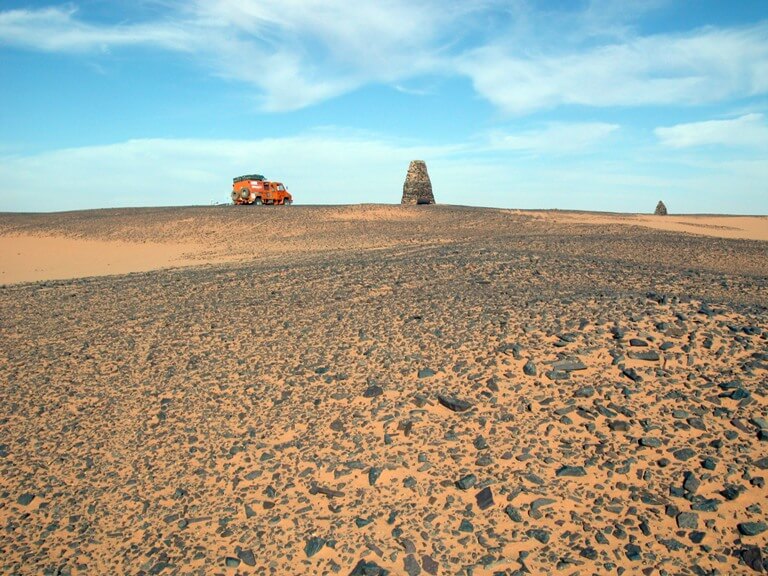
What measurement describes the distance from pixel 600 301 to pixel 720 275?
14.8 ft

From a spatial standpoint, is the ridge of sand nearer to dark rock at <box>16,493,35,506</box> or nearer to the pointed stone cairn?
the pointed stone cairn

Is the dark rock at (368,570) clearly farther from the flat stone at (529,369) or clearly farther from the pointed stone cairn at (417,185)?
the pointed stone cairn at (417,185)

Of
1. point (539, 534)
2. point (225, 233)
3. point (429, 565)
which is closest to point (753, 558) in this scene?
point (539, 534)

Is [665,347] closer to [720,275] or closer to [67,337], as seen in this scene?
[720,275]

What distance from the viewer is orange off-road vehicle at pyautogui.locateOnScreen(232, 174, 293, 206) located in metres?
33.5

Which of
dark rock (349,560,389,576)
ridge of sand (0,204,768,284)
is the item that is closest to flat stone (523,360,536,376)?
dark rock (349,560,389,576)

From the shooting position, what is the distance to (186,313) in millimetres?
8602

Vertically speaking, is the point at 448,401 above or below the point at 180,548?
above

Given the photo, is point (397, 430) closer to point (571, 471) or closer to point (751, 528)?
point (571, 471)

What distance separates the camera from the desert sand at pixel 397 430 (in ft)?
13.1

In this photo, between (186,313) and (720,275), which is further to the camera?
(720,275)

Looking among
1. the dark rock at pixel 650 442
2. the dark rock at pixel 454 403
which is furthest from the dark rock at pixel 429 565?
the dark rock at pixel 650 442

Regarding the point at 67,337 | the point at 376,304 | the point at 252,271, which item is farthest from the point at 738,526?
the point at 252,271

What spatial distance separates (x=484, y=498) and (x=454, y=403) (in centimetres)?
113
